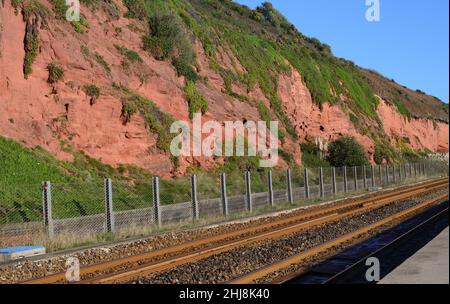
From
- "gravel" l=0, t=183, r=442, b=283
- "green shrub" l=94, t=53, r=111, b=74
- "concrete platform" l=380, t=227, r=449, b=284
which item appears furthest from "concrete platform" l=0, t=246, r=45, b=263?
"green shrub" l=94, t=53, r=111, b=74

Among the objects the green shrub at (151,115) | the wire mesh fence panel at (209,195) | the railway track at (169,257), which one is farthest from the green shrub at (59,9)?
the railway track at (169,257)

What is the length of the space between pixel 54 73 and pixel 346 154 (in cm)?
3022

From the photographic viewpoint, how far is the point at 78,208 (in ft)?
58.3

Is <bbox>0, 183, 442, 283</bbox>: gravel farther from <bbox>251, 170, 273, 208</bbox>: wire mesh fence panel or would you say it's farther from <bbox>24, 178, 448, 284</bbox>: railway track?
<bbox>251, 170, 273, 208</bbox>: wire mesh fence panel

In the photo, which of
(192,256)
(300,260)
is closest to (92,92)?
(192,256)

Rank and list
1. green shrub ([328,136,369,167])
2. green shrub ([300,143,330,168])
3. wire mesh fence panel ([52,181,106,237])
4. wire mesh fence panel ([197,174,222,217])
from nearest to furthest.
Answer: wire mesh fence panel ([52,181,106,237]) → wire mesh fence panel ([197,174,222,217]) → green shrub ([300,143,330,168]) → green shrub ([328,136,369,167])

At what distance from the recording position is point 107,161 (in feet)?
79.2

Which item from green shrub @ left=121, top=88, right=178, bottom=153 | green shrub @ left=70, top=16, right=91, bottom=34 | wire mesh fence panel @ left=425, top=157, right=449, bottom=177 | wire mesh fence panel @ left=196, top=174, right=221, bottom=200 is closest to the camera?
wire mesh fence panel @ left=196, top=174, right=221, bottom=200

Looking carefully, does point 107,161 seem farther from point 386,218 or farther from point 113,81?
point 386,218

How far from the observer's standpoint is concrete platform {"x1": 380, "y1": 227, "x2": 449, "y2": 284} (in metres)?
7.52

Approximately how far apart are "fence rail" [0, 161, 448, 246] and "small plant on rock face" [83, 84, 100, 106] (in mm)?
4687

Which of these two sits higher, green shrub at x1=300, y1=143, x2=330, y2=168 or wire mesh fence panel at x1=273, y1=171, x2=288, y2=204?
green shrub at x1=300, y1=143, x2=330, y2=168

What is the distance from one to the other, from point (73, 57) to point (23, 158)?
7.57 metres

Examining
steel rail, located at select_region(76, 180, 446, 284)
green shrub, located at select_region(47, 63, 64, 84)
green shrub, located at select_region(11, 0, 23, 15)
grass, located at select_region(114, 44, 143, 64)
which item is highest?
green shrub, located at select_region(11, 0, 23, 15)
